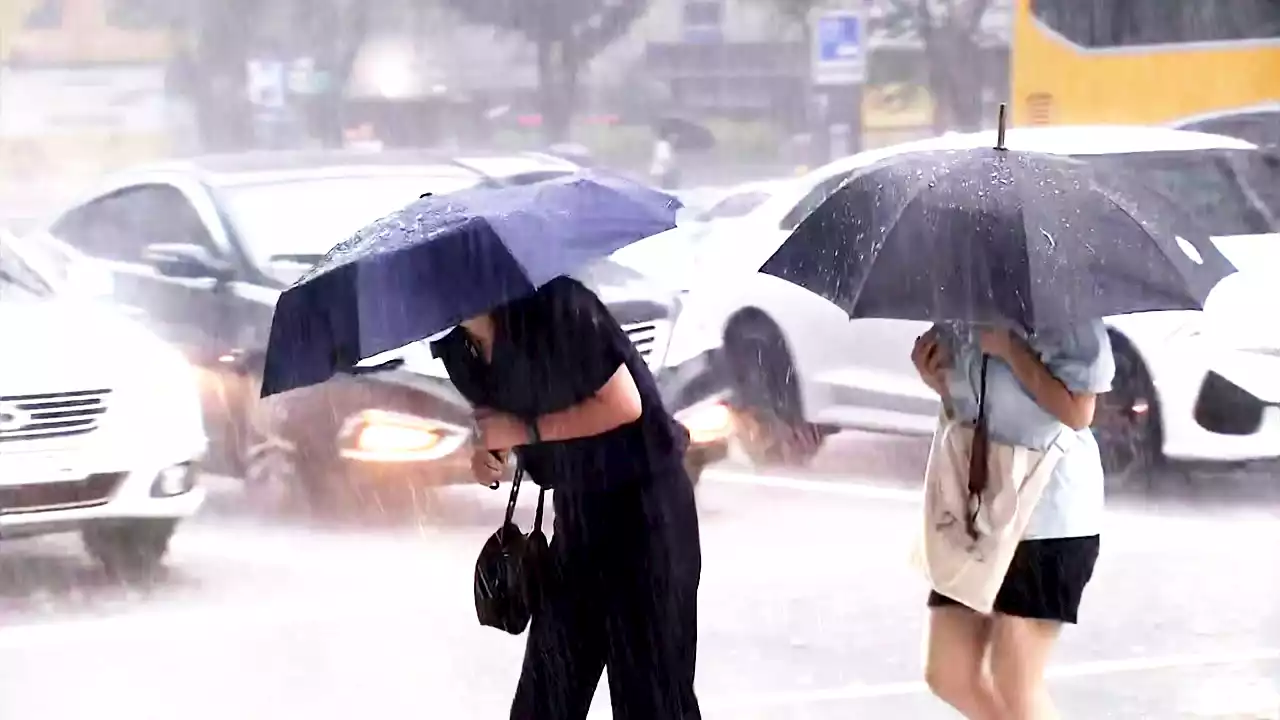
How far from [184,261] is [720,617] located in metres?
1.51

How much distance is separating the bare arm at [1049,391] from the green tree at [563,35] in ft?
4.30

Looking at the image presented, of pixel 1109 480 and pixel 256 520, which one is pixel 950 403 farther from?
pixel 256 520

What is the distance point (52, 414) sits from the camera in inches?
107

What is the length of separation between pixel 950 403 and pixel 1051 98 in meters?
1.25

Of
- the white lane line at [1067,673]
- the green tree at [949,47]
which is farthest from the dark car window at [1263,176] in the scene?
the white lane line at [1067,673]

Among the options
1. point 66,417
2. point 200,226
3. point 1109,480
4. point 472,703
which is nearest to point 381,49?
point 200,226

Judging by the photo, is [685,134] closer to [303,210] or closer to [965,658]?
[303,210]

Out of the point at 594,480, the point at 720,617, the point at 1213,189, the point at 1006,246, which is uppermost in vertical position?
the point at 1006,246

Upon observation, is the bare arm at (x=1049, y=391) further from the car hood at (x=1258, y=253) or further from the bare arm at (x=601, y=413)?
the car hood at (x=1258, y=253)

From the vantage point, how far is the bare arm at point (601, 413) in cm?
190

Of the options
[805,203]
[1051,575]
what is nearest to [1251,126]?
[805,203]

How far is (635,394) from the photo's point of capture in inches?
75.6

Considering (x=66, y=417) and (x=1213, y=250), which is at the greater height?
(x=1213, y=250)

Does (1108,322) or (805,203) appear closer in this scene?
(805,203)
